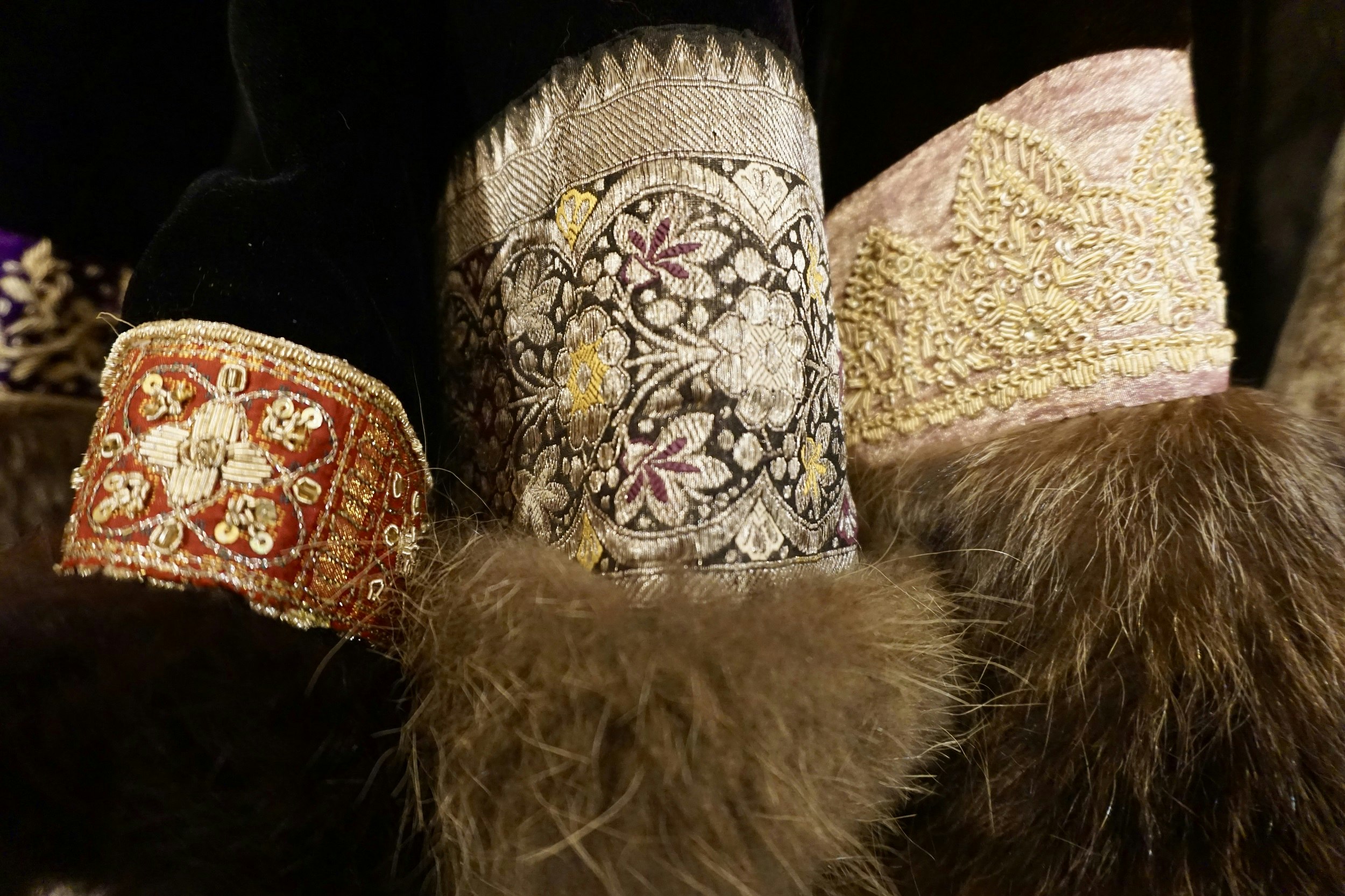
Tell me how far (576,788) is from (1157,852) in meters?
0.28

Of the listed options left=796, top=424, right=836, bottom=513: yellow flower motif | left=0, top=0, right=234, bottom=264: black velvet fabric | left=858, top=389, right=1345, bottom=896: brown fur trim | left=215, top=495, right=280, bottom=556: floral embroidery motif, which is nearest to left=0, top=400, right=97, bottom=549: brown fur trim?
left=0, top=0, right=234, bottom=264: black velvet fabric

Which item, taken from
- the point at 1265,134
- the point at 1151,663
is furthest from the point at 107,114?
the point at 1265,134

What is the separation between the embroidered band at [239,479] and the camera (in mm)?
287

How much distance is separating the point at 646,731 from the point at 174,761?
6.8 inches

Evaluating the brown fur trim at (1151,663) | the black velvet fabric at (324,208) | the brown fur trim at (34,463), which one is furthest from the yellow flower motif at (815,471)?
the brown fur trim at (34,463)

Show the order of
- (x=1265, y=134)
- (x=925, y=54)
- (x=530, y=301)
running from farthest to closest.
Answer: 1. (x=1265, y=134)
2. (x=925, y=54)
3. (x=530, y=301)

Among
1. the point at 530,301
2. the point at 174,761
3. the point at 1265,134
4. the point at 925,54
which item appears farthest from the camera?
the point at 1265,134

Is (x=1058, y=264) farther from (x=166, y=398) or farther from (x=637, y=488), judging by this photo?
(x=166, y=398)

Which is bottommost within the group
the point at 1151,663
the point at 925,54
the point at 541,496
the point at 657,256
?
the point at 1151,663

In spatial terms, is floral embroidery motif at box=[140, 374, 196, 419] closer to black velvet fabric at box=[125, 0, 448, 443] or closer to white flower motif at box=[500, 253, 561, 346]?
black velvet fabric at box=[125, 0, 448, 443]

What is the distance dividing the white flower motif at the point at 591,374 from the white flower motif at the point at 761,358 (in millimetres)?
44

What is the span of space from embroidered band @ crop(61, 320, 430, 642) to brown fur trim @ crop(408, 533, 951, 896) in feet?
0.19

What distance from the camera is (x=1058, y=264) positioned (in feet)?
1.22

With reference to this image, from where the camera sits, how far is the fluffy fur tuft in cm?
25
